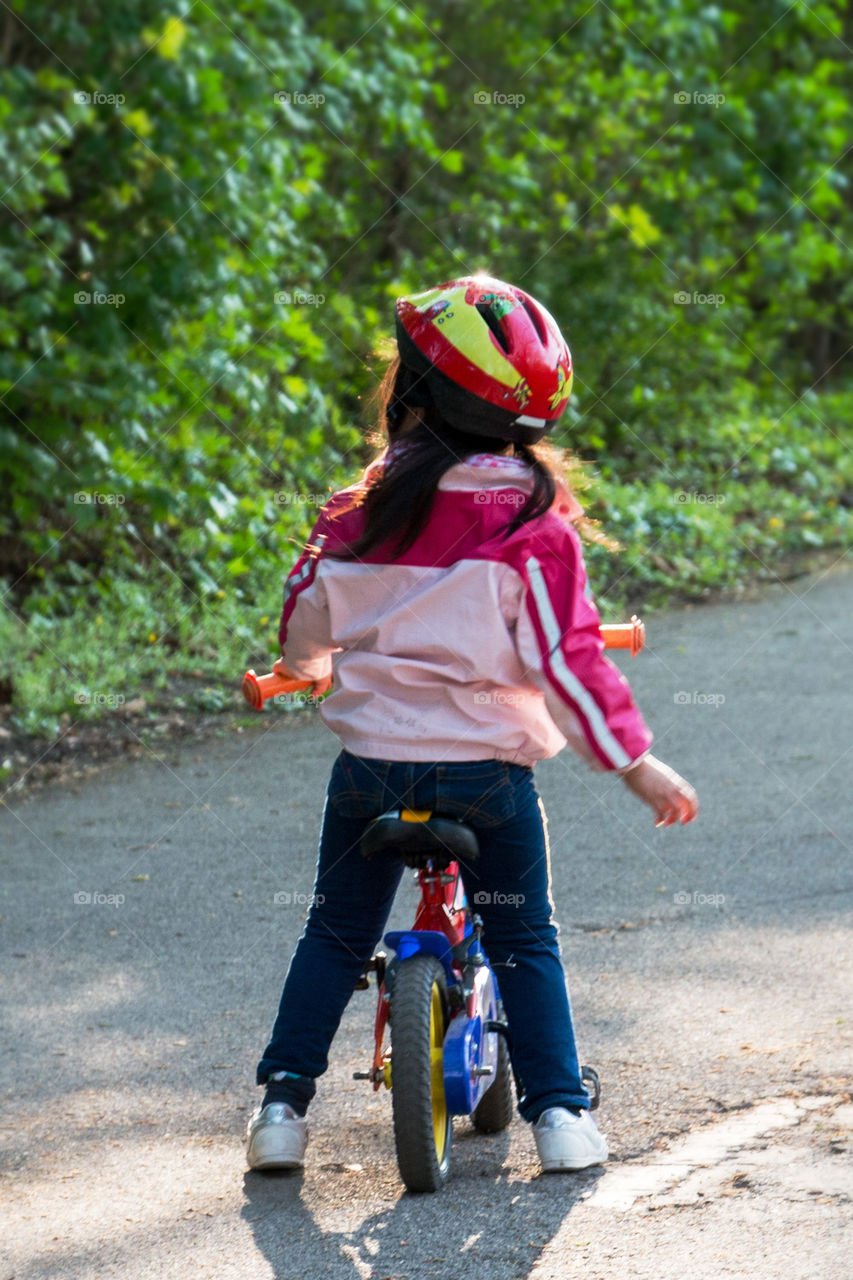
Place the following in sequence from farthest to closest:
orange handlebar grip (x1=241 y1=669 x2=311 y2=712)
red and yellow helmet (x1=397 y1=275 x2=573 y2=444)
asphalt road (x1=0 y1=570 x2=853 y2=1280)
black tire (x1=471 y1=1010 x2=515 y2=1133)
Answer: black tire (x1=471 y1=1010 x2=515 y2=1133)
orange handlebar grip (x1=241 y1=669 x2=311 y2=712)
red and yellow helmet (x1=397 y1=275 x2=573 y2=444)
asphalt road (x1=0 y1=570 x2=853 y2=1280)

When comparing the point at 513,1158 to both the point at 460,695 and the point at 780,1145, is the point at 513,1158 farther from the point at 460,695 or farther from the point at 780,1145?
the point at 460,695

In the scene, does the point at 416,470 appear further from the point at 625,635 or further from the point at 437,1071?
the point at 437,1071

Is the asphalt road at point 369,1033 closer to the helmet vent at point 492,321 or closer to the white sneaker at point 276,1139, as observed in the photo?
the white sneaker at point 276,1139

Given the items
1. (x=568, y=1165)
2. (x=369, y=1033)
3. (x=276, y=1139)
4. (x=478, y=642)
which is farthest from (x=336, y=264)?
(x=568, y=1165)

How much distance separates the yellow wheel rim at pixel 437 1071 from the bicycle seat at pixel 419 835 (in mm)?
255

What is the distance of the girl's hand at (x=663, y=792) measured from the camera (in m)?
2.67

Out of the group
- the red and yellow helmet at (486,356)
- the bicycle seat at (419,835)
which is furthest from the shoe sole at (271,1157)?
the red and yellow helmet at (486,356)

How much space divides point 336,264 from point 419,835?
8.28 meters

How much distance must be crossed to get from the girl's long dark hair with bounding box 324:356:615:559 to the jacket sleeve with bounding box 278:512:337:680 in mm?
62

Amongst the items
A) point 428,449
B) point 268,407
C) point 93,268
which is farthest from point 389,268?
point 428,449

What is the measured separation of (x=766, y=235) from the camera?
13.7 m

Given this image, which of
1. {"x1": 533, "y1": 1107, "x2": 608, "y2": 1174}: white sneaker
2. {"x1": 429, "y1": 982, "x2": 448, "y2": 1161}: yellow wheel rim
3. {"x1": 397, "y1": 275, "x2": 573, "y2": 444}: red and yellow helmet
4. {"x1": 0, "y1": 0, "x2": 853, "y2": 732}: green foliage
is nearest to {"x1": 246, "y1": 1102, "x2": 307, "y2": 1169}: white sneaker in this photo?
{"x1": 429, "y1": 982, "x2": 448, "y2": 1161}: yellow wheel rim

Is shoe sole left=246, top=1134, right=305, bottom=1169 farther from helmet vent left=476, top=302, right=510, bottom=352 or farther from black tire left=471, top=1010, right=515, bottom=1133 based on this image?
helmet vent left=476, top=302, right=510, bottom=352

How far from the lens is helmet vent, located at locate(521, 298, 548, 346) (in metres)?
2.81
